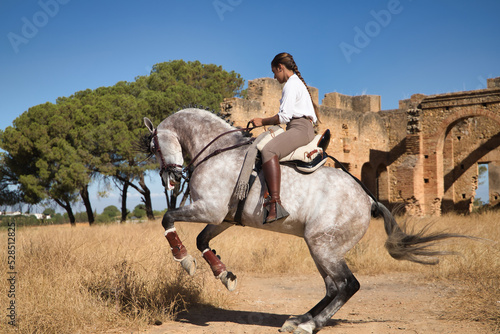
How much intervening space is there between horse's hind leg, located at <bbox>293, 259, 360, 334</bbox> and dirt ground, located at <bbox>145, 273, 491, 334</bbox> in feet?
0.93

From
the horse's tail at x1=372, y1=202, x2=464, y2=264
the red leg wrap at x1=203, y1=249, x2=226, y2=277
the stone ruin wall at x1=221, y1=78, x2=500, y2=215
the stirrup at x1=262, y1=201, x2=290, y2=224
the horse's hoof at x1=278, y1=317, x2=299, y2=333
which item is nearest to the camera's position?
the stirrup at x1=262, y1=201, x2=290, y2=224

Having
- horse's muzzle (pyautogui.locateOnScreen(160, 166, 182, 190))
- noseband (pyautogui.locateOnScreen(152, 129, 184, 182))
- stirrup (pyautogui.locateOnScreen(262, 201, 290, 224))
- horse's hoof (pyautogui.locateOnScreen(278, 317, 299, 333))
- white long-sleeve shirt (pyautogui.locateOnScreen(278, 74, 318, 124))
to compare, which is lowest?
horse's hoof (pyautogui.locateOnScreen(278, 317, 299, 333))

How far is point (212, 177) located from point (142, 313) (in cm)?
175

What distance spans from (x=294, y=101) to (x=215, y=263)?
6.17 ft

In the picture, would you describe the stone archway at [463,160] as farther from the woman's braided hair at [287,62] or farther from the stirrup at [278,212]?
the stirrup at [278,212]

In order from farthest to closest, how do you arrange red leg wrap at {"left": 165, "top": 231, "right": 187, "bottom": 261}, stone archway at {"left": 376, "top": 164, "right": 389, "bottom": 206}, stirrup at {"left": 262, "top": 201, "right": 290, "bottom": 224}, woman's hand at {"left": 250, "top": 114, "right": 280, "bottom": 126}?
stone archway at {"left": 376, "top": 164, "right": 389, "bottom": 206}
woman's hand at {"left": 250, "top": 114, "right": 280, "bottom": 126}
red leg wrap at {"left": 165, "top": 231, "right": 187, "bottom": 261}
stirrup at {"left": 262, "top": 201, "right": 290, "bottom": 224}

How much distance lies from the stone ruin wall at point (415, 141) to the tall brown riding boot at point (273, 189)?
1509cm

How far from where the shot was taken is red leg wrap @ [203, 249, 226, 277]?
→ 4863mm

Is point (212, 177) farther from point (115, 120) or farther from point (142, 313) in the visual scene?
point (115, 120)

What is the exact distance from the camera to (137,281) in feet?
19.6

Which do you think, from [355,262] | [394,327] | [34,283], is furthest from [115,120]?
[394,327]

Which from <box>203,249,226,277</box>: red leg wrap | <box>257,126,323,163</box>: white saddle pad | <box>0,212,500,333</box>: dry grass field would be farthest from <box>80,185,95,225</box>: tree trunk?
<box>257,126,323,163</box>: white saddle pad

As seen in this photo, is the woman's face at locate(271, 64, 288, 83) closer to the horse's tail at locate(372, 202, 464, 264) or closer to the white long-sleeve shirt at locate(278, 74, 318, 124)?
the white long-sleeve shirt at locate(278, 74, 318, 124)

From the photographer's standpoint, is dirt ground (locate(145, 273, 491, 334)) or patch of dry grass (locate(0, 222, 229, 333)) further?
dirt ground (locate(145, 273, 491, 334))
